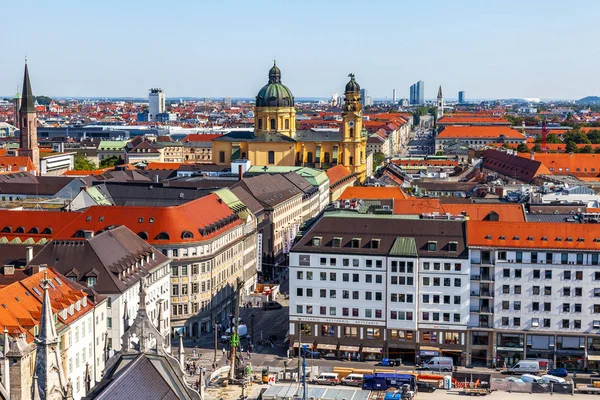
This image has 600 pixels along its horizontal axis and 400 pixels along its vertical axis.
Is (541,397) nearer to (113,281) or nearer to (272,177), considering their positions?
(113,281)

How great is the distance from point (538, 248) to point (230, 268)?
36.7 meters

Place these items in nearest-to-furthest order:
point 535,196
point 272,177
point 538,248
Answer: point 538,248 → point 535,196 → point 272,177

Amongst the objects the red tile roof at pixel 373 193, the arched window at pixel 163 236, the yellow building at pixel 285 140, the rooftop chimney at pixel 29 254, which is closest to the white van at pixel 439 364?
the arched window at pixel 163 236

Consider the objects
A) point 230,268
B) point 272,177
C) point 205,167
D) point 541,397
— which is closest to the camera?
point 541,397

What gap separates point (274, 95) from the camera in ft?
627

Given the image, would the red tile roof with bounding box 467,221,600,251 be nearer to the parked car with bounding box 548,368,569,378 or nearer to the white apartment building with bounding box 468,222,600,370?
the white apartment building with bounding box 468,222,600,370

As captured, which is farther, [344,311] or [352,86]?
[352,86]

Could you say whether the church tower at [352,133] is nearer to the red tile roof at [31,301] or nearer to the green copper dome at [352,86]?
the green copper dome at [352,86]

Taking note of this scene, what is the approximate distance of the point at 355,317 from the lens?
8750cm

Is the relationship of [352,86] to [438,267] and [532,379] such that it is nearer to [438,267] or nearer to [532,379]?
[438,267]

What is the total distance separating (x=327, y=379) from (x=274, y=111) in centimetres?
11663

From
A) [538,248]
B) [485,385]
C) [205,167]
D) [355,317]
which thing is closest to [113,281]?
[355,317]

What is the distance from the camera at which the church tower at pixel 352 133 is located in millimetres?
192750

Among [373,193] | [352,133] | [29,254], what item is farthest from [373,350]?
[352,133]
